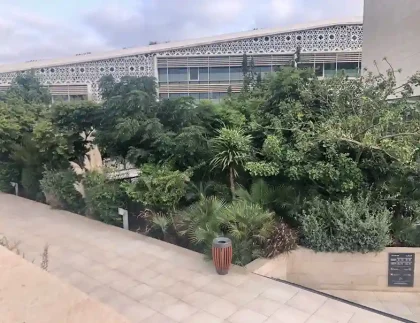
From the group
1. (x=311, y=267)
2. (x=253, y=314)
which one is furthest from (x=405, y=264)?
(x=253, y=314)

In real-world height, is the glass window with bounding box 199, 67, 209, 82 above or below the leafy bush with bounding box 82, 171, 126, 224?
above

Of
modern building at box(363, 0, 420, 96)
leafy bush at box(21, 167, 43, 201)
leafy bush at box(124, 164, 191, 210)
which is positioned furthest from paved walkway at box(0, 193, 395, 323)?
modern building at box(363, 0, 420, 96)

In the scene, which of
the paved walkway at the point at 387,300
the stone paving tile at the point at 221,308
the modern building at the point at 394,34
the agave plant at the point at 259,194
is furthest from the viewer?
the modern building at the point at 394,34

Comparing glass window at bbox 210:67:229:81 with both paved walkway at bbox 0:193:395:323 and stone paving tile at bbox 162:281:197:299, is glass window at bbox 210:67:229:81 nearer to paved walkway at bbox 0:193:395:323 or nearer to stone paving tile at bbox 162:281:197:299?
paved walkway at bbox 0:193:395:323

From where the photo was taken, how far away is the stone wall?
5316mm

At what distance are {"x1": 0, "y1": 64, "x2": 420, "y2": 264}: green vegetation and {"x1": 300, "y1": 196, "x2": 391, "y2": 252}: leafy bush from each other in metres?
0.02

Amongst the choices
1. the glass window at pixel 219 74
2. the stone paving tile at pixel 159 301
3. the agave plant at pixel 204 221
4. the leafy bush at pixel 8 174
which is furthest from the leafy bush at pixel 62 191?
the glass window at pixel 219 74

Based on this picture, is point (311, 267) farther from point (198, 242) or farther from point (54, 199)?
point (54, 199)

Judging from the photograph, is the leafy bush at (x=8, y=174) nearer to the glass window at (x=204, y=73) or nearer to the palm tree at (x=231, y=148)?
the palm tree at (x=231, y=148)

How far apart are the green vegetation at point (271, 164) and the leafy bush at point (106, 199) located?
0.07 ft

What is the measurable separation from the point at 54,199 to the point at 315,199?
22.2ft

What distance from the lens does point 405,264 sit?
17.5ft

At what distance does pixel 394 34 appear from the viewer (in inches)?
454

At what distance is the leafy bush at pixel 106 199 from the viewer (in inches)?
280
